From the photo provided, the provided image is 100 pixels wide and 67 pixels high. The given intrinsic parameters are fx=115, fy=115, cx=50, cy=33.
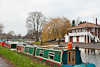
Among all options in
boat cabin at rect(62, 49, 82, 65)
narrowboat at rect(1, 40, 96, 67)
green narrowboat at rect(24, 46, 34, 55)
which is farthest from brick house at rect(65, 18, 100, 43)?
boat cabin at rect(62, 49, 82, 65)

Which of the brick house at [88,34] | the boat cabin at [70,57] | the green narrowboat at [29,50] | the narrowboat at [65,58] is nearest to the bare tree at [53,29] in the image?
the brick house at [88,34]

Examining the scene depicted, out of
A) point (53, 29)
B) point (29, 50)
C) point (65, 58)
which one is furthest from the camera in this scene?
point (53, 29)

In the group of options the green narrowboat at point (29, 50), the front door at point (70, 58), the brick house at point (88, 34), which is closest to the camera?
the front door at point (70, 58)

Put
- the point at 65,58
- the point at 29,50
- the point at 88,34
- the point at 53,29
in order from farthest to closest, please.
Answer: the point at 53,29 → the point at 88,34 → the point at 29,50 → the point at 65,58

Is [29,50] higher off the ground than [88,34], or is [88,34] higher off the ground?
[88,34]

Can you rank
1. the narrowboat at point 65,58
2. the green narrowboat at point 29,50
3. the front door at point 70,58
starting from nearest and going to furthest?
1. the narrowboat at point 65,58
2. the front door at point 70,58
3. the green narrowboat at point 29,50

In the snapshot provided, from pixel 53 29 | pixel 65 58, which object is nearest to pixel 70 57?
pixel 65 58

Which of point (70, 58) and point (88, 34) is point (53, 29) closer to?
point (88, 34)

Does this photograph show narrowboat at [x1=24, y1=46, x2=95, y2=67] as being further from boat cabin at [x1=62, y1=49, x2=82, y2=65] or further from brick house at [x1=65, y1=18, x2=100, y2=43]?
brick house at [x1=65, y1=18, x2=100, y2=43]

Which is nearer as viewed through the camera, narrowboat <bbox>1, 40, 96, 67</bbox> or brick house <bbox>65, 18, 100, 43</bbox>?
narrowboat <bbox>1, 40, 96, 67</bbox>

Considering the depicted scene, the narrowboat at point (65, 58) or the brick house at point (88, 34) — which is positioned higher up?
the brick house at point (88, 34)

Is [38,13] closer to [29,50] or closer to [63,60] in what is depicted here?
[29,50]

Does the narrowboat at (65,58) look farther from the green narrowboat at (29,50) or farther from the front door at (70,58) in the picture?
the green narrowboat at (29,50)

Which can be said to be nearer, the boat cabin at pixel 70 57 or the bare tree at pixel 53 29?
the boat cabin at pixel 70 57
